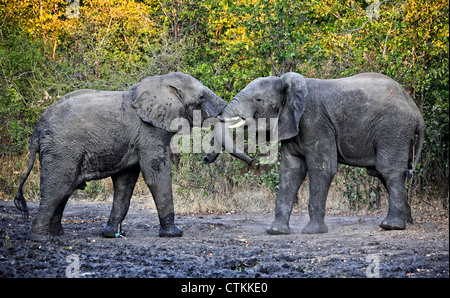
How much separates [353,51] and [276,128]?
12.9ft

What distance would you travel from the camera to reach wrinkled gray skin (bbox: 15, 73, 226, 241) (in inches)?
342

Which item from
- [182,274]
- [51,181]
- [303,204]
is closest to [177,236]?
[51,181]

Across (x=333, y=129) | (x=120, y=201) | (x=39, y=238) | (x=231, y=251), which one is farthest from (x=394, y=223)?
(x=39, y=238)

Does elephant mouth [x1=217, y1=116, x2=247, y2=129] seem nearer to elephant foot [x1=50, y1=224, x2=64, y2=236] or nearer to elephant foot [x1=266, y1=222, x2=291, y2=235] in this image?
elephant foot [x1=266, y1=222, x2=291, y2=235]

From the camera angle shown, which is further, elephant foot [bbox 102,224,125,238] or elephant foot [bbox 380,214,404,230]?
elephant foot [bbox 102,224,125,238]

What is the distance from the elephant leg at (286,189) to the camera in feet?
31.8

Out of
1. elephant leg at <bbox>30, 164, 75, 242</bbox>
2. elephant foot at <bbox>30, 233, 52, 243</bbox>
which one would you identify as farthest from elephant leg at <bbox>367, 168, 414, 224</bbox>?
elephant foot at <bbox>30, 233, 52, 243</bbox>

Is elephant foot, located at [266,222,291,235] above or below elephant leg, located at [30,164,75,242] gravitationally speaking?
below

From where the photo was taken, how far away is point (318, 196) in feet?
31.4

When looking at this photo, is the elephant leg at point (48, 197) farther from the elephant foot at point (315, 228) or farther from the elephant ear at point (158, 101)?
the elephant foot at point (315, 228)

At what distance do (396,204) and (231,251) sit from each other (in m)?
2.99

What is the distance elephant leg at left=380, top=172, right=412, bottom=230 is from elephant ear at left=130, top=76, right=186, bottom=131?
11.2 feet
